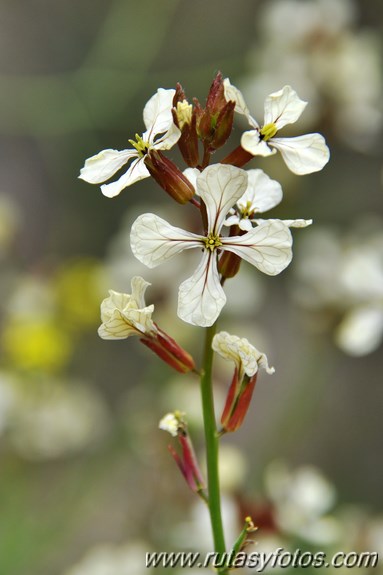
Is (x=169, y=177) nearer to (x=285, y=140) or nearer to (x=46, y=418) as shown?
(x=285, y=140)

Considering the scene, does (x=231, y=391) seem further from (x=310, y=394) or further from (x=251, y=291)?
(x=310, y=394)

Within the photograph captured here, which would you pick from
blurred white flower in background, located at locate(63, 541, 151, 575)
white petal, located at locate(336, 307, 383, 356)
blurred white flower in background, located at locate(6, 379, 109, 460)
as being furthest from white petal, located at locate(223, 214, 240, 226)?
blurred white flower in background, located at locate(6, 379, 109, 460)

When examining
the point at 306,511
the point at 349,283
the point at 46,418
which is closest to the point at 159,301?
the point at 46,418

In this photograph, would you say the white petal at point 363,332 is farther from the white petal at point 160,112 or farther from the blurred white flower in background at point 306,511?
the white petal at point 160,112

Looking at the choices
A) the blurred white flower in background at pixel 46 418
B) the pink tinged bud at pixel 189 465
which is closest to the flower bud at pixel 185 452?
the pink tinged bud at pixel 189 465

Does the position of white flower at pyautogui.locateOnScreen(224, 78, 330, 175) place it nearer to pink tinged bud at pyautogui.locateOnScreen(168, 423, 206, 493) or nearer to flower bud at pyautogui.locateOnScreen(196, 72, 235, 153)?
flower bud at pyautogui.locateOnScreen(196, 72, 235, 153)
